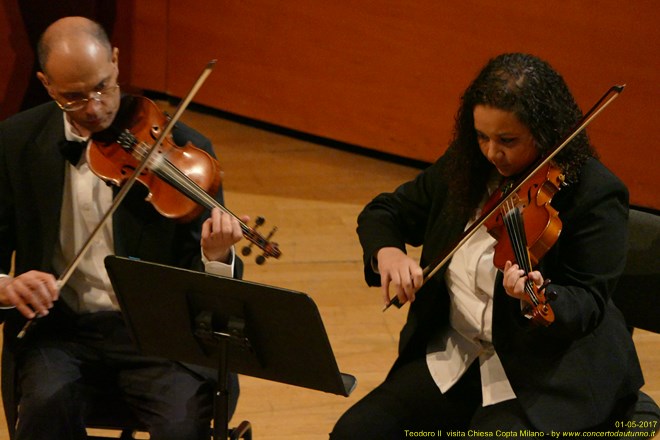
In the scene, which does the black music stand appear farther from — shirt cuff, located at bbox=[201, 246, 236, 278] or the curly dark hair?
the curly dark hair

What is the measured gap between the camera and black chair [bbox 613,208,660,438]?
7.16 feet

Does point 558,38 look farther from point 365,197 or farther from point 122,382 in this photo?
point 122,382

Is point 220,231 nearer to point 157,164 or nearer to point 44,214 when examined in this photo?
point 157,164

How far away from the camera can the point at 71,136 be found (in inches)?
88.7

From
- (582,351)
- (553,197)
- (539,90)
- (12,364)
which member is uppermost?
(539,90)

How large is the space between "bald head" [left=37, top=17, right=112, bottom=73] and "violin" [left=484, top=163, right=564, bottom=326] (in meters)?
0.92

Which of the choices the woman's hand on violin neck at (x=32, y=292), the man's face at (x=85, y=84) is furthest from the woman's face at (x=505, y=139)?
the woman's hand on violin neck at (x=32, y=292)

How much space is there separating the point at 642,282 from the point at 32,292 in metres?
1.32

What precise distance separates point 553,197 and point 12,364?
1.25m

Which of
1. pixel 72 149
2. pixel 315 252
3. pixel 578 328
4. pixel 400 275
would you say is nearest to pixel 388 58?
pixel 315 252

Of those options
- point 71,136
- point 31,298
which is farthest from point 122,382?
point 71,136

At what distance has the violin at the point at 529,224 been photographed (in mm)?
1891

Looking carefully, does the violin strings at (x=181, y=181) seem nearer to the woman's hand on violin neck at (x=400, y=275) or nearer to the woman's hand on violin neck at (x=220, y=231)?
the woman's hand on violin neck at (x=220, y=231)

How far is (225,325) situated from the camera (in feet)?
6.19
